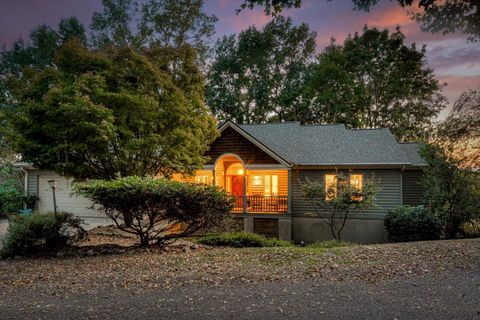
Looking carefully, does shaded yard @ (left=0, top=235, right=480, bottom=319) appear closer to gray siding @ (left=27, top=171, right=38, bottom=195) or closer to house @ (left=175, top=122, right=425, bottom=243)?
house @ (left=175, top=122, right=425, bottom=243)

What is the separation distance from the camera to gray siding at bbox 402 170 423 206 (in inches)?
715

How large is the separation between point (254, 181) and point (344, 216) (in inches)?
219

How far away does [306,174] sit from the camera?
18125 mm

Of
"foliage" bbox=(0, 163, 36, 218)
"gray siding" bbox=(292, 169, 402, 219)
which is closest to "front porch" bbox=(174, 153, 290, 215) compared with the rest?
"gray siding" bbox=(292, 169, 402, 219)

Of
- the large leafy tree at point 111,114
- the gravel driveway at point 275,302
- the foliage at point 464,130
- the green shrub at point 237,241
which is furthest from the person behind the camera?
the foliage at point 464,130

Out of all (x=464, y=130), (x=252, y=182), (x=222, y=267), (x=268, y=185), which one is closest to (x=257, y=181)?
(x=252, y=182)

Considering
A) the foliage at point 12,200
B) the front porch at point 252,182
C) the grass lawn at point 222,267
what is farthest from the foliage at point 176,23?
the grass lawn at point 222,267

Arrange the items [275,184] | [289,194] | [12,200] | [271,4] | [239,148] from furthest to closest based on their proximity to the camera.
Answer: [275,184]
[12,200]
[239,148]
[289,194]
[271,4]

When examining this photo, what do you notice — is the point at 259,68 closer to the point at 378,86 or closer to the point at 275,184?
the point at 378,86

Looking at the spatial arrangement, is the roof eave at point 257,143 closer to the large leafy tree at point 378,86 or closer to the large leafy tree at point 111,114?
the large leafy tree at point 111,114

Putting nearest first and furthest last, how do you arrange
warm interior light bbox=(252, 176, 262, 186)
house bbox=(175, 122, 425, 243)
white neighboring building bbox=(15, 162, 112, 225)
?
house bbox=(175, 122, 425, 243), white neighboring building bbox=(15, 162, 112, 225), warm interior light bbox=(252, 176, 262, 186)

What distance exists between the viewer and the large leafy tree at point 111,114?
1149 centimetres

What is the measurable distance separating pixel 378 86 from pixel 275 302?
101ft

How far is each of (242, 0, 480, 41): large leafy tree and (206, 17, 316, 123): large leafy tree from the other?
94.6 feet
